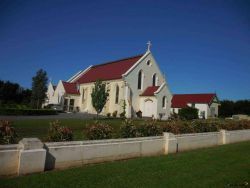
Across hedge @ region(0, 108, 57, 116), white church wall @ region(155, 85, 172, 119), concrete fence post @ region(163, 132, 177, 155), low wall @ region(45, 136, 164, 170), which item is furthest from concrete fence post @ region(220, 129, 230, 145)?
hedge @ region(0, 108, 57, 116)

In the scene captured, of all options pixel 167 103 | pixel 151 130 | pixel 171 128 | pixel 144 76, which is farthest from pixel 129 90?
pixel 151 130

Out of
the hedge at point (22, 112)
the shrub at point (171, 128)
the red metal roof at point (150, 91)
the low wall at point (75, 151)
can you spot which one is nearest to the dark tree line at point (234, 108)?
the red metal roof at point (150, 91)

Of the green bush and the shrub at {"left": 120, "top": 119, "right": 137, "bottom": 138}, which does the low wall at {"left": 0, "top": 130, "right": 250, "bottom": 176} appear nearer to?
the shrub at {"left": 120, "top": 119, "right": 137, "bottom": 138}

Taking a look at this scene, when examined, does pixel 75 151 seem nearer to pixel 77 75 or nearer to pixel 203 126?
pixel 203 126

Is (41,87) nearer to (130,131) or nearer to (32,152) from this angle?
(130,131)

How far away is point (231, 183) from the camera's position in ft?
25.3

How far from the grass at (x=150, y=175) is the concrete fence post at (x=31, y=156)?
0.99 ft

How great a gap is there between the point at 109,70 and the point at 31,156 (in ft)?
131

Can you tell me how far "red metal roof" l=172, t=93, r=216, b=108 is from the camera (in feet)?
198

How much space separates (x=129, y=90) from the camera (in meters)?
39.7

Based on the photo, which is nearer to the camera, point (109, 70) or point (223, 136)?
point (223, 136)

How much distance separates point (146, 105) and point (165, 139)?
28448mm

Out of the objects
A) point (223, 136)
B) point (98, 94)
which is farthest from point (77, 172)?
point (98, 94)

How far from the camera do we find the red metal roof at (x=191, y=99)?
60.2m
